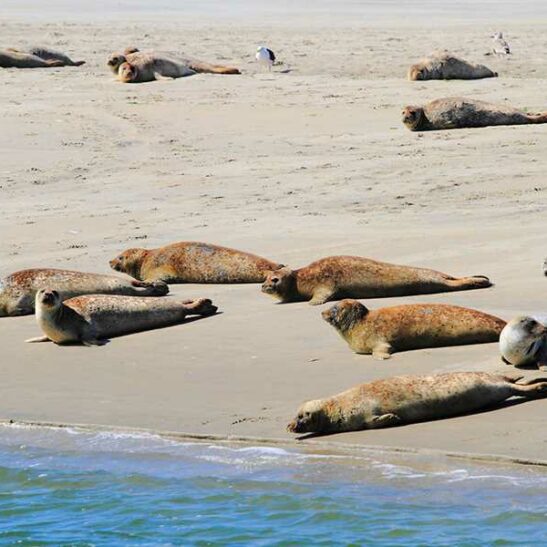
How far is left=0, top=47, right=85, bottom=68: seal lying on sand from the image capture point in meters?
19.8

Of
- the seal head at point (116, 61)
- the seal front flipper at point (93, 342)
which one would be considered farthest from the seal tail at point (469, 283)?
the seal head at point (116, 61)

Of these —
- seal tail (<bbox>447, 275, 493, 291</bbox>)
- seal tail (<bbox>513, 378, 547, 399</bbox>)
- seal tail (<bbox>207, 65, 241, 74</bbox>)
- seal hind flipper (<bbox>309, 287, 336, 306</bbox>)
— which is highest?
seal tail (<bbox>207, 65, 241, 74</bbox>)

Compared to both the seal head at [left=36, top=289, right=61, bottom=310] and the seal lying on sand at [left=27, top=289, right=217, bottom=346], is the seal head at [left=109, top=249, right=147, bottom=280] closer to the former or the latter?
the seal lying on sand at [left=27, top=289, right=217, bottom=346]

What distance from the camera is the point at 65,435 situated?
7195mm

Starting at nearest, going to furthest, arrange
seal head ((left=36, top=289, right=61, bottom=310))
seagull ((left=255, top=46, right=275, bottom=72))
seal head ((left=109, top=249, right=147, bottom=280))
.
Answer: seal head ((left=36, top=289, right=61, bottom=310)) → seal head ((left=109, top=249, right=147, bottom=280)) → seagull ((left=255, top=46, right=275, bottom=72))

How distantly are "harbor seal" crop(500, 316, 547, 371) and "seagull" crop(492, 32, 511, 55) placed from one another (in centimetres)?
1313

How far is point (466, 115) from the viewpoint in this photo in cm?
1490

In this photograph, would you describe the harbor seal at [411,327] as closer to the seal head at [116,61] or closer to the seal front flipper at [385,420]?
the seal front flipper at [385,420]

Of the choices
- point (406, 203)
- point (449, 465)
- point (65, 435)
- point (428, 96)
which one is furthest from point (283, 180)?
point (449, 465)

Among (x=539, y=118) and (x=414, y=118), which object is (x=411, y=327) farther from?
(x=539, y=118)

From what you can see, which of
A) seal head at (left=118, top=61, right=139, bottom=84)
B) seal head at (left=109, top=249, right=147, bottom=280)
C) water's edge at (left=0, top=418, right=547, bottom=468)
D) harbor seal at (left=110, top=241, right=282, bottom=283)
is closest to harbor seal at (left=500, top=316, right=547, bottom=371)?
water's edge at (left=0, top=418, right=547, bottom=468)

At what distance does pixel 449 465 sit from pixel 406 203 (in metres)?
5.72

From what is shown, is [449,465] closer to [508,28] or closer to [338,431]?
[338,431]

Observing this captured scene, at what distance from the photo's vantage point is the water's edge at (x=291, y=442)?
625 cm
